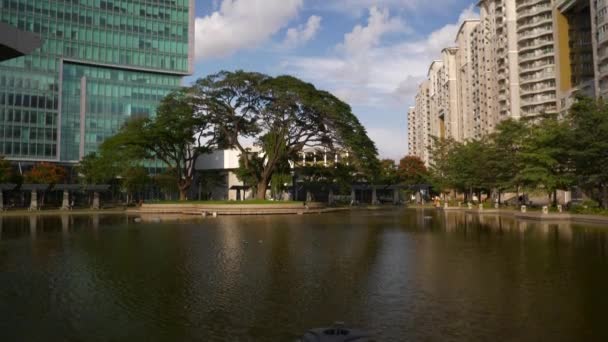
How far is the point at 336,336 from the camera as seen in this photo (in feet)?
24.9

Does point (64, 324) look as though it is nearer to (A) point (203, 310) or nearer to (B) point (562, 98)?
(A) point (203, 310)

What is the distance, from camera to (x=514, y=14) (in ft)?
340

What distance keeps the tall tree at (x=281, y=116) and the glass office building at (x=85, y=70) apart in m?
46.2

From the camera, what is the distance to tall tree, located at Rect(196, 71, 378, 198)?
60938 millimetres

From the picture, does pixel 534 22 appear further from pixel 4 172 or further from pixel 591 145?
pixel 4 172

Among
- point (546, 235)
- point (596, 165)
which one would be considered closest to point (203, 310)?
point (546, 235)

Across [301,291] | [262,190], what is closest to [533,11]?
[262,190]

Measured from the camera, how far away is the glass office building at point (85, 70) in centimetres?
9188

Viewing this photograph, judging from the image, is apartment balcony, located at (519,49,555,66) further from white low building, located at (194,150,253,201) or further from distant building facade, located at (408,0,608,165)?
white low building, located at (194,150,253,201)

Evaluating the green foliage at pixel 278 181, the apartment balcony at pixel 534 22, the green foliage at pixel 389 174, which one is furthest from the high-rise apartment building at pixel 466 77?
the green foliage at pixel 278 181

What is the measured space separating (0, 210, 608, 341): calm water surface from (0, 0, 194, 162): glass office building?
79.4m

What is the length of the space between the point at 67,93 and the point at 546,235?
3800 inches

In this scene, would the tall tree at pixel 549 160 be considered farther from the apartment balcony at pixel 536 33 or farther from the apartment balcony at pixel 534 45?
the apartment balcony at pixel 536 33

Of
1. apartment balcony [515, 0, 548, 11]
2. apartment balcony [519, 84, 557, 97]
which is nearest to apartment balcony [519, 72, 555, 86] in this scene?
apartment balcony [519, 84, 557, 97]
